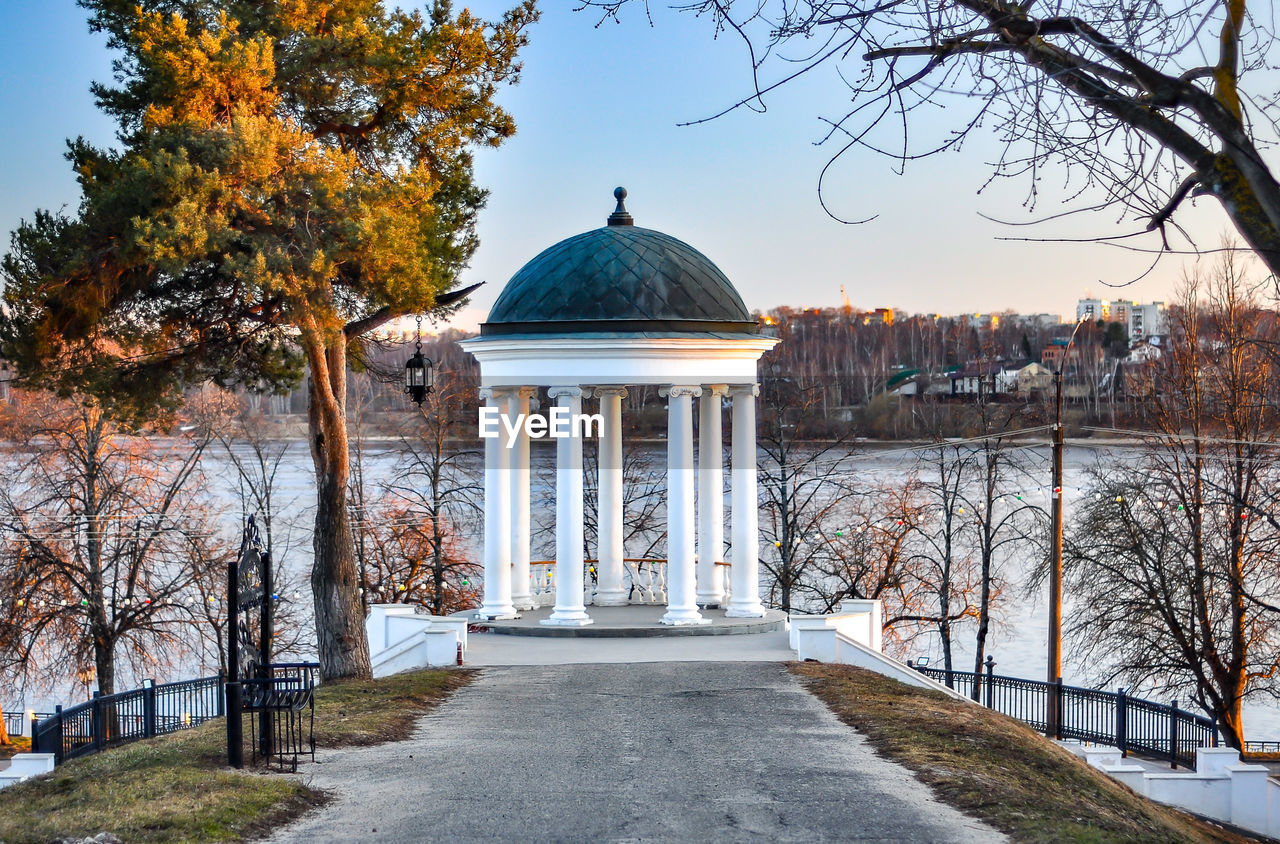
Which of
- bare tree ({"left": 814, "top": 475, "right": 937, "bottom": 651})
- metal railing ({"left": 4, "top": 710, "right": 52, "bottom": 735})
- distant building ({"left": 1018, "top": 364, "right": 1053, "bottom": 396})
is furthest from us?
distant building ({"left": 1018, "top": 364, "right": 1053, "bottom": 396})

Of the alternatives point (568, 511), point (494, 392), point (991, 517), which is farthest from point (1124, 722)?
point (991, 517)

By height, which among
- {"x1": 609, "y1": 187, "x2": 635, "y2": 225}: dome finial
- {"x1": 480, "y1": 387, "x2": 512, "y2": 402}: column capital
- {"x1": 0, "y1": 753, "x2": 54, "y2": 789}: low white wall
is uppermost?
{"x1": 609, "y1": 187, "x2": 635, "y2": 225}: dome finial

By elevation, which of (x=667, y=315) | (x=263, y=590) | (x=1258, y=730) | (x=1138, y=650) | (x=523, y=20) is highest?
(x=523, y=20)

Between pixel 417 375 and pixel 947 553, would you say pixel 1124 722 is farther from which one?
pixel 417 375

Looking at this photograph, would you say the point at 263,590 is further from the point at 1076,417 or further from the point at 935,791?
the point at 1076,417

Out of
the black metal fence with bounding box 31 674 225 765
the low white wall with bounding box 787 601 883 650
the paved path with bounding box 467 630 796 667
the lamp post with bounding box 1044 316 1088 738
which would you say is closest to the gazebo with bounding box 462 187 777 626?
the paved path with bounding box 467 630 796 667

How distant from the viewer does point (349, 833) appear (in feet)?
29.8

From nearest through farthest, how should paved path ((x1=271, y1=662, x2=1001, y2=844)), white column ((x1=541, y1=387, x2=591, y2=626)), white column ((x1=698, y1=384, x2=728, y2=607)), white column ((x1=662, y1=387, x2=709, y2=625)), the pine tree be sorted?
paved path ((x1=271, y1=662, x2=1001, y2=844)), the pine tree, white column ((x1=662, y1=387, x2=709, y2=625)), white column ((x1=541, y1=387, x2=591, y2=626)), white column ((x1=698, y1=384, x2=728, y2=607))

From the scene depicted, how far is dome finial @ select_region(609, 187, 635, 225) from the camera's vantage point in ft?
76.7

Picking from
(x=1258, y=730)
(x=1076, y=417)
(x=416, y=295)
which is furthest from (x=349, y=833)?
(x=1076, y=417)

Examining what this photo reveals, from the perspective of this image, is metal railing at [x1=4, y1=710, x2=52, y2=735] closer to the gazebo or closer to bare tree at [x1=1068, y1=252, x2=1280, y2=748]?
the gazebo

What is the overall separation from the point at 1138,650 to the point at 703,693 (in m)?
16.3

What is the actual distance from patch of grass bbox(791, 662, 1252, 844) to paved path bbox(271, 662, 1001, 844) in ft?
0.93

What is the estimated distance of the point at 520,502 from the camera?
23.4m
